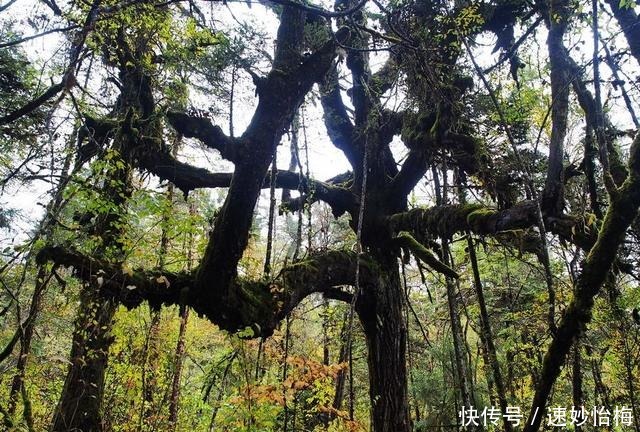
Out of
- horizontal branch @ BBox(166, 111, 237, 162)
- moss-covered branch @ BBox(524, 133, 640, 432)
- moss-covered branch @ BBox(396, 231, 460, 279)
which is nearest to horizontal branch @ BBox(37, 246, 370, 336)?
moss-covered branch @ BBox(396, 231, 460, 279)

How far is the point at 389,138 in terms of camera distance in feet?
28.0

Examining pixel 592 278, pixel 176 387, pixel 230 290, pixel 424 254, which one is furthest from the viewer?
pixel 176 387

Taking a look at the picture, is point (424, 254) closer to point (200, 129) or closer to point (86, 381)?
point (200, 129)

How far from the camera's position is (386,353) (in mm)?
7328

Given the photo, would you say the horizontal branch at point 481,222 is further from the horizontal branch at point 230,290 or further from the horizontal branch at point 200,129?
the horizontal branch at point 200,129

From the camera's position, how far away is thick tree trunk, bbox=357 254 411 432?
23.1 ft

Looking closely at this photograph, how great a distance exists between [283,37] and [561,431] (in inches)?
418

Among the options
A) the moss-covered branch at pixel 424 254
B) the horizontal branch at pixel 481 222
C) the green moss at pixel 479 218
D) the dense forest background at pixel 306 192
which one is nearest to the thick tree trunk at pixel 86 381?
the dense forest background at pixel 306 192

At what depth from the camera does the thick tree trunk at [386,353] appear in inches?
278

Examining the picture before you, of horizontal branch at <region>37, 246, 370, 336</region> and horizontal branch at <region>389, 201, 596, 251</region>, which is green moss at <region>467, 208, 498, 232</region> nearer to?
horizontal branch at <region>389, 201, 596, 251</region>

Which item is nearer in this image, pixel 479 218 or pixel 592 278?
pixel 592 278

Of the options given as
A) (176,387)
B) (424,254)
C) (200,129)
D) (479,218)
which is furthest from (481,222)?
(176,387)

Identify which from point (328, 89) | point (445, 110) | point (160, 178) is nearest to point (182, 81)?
point (160, 178)

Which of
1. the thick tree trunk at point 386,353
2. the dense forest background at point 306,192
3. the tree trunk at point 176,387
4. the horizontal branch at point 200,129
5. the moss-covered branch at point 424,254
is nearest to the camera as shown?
the dense forest background at point 306,192
